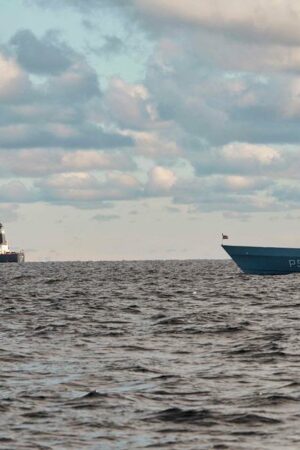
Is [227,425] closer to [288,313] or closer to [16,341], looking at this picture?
[16,341]

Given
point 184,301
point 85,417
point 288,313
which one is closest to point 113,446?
point 85,417

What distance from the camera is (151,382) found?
22484 mm

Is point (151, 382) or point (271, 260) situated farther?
point (271, 260)

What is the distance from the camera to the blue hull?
356 feet

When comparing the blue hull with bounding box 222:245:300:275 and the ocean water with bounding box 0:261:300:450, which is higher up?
the blue hull with bounding box 222:245:300:275

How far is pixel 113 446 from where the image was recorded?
51.4 feet

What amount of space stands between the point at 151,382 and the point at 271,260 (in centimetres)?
8797

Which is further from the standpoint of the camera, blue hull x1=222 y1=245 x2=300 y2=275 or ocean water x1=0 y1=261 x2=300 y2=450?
blue hull x1=222 y1=245 x2=300 y2=275

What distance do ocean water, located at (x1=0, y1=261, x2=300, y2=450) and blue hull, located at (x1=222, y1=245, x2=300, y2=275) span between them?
66627 mm

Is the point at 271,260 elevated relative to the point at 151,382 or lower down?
elevated

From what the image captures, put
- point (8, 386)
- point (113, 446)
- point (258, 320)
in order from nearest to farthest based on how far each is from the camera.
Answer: point (113, 446), point (8, 386), point (258, 320)

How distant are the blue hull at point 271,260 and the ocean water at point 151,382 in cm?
6663

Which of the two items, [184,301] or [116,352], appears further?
[184,301]

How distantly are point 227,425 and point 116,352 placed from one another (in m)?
11.7
